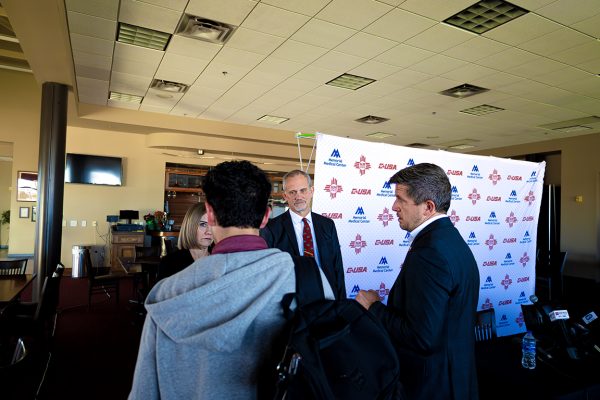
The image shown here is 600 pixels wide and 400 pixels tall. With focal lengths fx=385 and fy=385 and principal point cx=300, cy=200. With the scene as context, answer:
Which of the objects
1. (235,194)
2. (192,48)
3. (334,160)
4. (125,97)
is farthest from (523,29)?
(125,97)

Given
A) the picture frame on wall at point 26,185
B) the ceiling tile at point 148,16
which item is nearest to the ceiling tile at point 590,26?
the ceiling tile at point 148,16

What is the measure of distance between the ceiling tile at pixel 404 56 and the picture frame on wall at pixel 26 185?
8.31 m

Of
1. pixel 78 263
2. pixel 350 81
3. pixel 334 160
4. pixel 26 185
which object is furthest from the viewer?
pixel 26 185

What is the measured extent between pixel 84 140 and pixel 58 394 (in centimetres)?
813

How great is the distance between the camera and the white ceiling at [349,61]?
12.5 feet

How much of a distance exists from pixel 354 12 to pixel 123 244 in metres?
7.88

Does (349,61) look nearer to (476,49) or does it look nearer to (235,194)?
(476,49)

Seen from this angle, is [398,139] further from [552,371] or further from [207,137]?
[552,371]

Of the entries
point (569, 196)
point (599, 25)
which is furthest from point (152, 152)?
point (569, 196)

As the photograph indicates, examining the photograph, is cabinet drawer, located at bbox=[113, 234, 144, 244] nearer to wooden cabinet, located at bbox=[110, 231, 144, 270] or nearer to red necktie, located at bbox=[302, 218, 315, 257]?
wooden cabinet, located at bbox=[110, 231, 144, 270]

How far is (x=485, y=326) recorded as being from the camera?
2883mm

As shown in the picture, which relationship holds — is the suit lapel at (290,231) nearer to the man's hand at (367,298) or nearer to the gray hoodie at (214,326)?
the man's hand at (367,298)

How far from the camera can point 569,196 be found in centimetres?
938

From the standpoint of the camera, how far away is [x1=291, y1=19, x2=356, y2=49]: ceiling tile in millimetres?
4084
